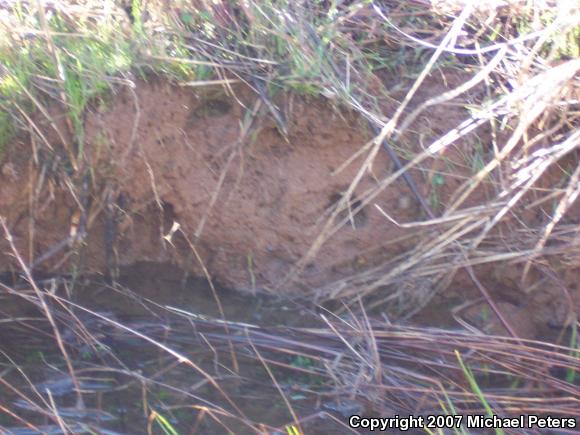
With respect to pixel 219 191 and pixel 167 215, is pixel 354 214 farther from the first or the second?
pixel 167 215

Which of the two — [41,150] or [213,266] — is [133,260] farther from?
[41,150]

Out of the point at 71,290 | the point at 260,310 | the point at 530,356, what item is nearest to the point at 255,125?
the point at 260,310

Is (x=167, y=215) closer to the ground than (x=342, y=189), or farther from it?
closer to the ground

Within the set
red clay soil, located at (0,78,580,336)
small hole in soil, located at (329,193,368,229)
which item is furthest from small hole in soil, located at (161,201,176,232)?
small hole in soil, located at (329,193,368,229)

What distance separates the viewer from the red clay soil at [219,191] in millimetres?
3037

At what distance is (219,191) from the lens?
313cm

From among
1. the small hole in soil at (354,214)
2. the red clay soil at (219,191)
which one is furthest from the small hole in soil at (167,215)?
the small hole in soil at (354,214)

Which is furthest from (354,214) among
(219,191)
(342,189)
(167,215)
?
(167,215)

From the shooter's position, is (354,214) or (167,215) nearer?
(354,214)

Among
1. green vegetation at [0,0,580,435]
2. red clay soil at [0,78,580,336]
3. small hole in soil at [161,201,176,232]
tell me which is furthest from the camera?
small hole in soil at [161,201,176,232]

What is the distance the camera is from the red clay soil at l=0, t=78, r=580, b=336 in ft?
9.96

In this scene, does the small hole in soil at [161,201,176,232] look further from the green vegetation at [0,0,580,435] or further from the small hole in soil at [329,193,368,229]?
the small hole in soil at [329,193,368,229]

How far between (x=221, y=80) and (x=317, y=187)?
18.9 inches

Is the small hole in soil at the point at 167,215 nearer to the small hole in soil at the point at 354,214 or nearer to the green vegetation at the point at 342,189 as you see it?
the green vegetation at the point at 342,189
